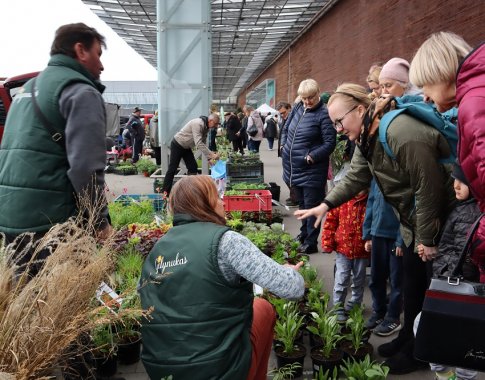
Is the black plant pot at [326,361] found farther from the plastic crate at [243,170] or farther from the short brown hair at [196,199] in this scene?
the plastic crate at [243,170]

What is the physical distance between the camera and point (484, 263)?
1864mm

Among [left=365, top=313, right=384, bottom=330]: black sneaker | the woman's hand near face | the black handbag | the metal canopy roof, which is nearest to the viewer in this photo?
the black handbag

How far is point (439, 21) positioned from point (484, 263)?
10033 millimetres

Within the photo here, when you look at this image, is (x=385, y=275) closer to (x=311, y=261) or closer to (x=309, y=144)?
(x=311, y=261)

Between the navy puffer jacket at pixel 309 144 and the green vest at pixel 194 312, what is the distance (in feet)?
11.5

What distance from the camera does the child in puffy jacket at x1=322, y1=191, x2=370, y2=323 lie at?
154 inches

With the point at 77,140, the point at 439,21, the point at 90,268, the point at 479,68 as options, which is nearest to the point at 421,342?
the point at 479,68

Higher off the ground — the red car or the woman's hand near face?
the red car

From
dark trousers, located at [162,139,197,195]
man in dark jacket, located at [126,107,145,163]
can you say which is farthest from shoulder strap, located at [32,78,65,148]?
man in dark jacket, located at [126,107,145,163]

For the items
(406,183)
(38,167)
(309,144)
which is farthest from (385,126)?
(309,144)

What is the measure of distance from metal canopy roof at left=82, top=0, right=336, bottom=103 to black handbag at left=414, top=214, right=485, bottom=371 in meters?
18.7

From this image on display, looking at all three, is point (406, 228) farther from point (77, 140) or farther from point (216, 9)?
point (216, 9)

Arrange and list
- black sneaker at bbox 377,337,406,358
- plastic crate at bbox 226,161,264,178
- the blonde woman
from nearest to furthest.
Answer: the blonde woman < black sneaker at bbox 377,337,406,358 < plastic crate at bbox 226,161,264,178

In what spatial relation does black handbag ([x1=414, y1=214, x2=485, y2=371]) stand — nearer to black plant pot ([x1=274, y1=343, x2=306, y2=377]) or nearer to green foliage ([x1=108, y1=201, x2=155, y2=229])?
black plant pot ([x1=274, y1=343, x2=306, y2=377])
